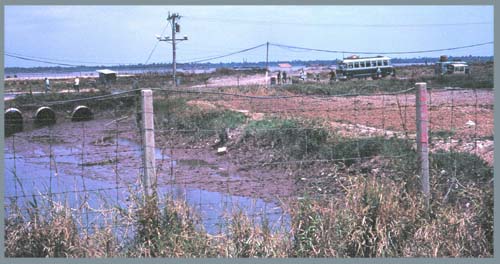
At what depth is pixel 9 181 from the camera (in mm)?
10586

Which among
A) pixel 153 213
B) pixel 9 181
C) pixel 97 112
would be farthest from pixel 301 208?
pixel 97 112

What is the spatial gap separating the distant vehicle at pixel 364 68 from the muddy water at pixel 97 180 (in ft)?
133

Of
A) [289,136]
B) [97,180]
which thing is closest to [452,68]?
[289,136]

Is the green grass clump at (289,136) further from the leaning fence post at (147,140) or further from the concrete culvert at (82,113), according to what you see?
the concrete culvert at (82,113)

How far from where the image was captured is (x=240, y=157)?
16766 millimetres

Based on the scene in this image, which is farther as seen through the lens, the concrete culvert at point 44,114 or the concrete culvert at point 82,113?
the concrete culvert at point 82,113

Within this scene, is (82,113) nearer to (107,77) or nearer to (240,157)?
(240,157)

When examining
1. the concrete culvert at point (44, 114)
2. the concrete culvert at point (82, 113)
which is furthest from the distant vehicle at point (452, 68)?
the concrete culvert at point (44, 114)

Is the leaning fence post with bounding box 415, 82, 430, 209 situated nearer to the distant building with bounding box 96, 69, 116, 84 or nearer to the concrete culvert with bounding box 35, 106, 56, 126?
the concrete culvert with bounding box 35, 106, 56, 126

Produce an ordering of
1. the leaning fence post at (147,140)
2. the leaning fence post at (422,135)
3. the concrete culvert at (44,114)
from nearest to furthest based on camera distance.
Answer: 1. the leaning fence post at (147,140)
2. the leaning fence post at (422,135)
3. the concrete culvert at (44,114)

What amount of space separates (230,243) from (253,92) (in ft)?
102

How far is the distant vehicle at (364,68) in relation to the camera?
206 ft

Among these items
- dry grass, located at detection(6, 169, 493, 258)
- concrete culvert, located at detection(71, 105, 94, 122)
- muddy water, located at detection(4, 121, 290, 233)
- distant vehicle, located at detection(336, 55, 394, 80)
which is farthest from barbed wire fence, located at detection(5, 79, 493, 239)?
distant vehicle, located at detection(336, 55, 394, 80)

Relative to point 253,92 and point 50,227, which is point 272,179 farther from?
point 253,92
